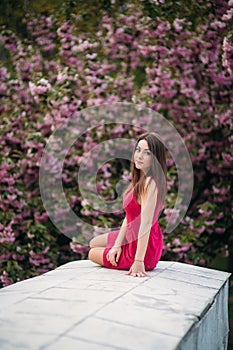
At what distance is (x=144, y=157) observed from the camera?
3.86 meters

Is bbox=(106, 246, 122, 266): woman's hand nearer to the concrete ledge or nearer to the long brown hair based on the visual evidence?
the concrete ledge

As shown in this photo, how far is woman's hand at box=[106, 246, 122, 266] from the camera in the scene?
3.99 metres

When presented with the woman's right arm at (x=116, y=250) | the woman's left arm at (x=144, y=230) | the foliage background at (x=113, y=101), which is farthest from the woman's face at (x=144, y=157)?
the foliage background at (x=113, y=101)

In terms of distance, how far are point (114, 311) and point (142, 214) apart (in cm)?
110

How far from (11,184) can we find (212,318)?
2.94 metres

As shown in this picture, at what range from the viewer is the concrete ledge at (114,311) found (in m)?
2.37

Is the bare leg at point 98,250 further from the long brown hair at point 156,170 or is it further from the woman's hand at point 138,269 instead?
the long brown hair at point 156,170

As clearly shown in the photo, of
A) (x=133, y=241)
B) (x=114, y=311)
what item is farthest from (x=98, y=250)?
(x=114, y=311)

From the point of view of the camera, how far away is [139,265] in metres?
3.74

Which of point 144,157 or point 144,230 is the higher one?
point 144,157

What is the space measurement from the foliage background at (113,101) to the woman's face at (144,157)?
1.60 meters

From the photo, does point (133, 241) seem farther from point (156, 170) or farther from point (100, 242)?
point (156, 170)

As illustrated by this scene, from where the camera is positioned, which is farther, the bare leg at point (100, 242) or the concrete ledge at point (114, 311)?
the bare leg at point (100, 242)

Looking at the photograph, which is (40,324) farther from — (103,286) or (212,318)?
(212,318)
